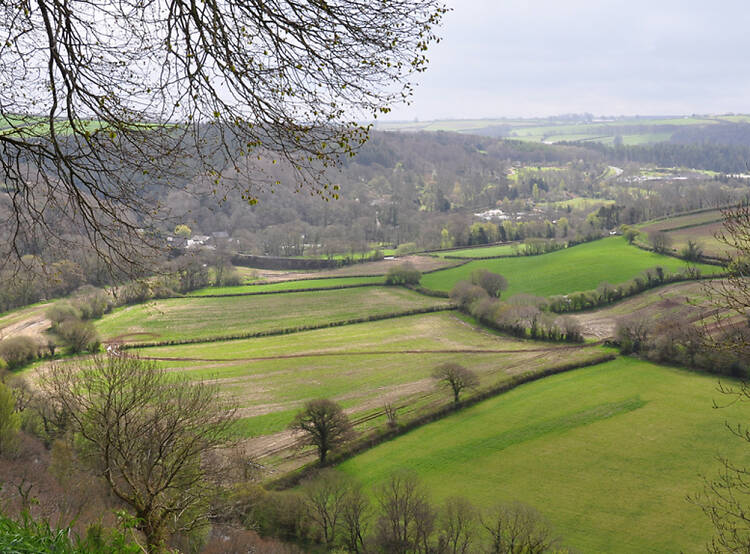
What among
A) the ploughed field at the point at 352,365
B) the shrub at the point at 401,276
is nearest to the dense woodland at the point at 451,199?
the ploughed field at the point at 352,365

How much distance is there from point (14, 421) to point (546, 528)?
Answer: 2465 centimetres

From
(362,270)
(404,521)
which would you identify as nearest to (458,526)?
(404,521)

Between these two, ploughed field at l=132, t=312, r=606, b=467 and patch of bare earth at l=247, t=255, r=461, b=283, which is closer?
ploughed field at l=132, t=312, r=606, b=467

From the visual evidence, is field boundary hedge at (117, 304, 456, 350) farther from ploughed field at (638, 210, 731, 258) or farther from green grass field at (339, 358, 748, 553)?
ploughed field at (638, 210, 731, 258)

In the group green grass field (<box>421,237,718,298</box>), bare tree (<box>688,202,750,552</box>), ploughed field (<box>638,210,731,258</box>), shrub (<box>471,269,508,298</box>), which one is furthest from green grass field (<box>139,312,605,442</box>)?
ploughed field (<box>638,210,731,258</box>)

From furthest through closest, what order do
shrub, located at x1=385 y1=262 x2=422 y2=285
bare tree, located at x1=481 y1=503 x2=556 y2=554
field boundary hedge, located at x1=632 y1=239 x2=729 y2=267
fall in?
shrub, located at x1=385 y1=262 x2=422 y2=285
field boundary hedge, located at x1=632 y1=239 x2=729 y2=267
bare tree, located at x1=481 y1=503 x2=556 y2=554

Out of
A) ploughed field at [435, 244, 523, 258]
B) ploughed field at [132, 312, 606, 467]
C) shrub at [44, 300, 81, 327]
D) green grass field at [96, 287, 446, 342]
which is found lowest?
ploughed field at [132, 312, 606, 467]

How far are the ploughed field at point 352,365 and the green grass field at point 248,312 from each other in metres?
3.19

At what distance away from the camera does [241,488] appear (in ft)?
66.5

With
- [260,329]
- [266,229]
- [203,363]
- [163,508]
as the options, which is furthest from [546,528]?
[266,229]

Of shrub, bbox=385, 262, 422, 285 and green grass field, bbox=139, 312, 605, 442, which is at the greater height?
shrub, bbox=385, 262, 422, 285

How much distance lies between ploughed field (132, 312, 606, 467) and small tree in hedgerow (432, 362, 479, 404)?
777mm

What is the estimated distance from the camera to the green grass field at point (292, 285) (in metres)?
61.6

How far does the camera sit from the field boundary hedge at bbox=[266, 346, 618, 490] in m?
24.6
